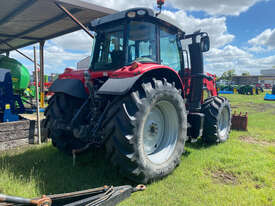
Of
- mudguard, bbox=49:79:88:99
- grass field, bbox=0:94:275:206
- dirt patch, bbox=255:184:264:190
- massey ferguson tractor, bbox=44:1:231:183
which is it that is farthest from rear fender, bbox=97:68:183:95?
dirt patch, bbox=255:184:264:190

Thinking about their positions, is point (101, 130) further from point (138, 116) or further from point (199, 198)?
point (199, 198)

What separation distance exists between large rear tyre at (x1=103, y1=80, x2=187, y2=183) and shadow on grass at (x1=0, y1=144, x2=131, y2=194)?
0.40 meters

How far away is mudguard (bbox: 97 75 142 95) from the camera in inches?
102

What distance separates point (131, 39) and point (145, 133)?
1.50 m

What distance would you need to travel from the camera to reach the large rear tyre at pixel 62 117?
3633 mm

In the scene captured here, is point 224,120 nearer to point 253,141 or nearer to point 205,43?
point 253,141

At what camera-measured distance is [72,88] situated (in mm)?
3547

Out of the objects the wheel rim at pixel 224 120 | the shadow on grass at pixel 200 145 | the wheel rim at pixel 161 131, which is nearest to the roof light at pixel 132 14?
the wheel rim at pixel 161 131

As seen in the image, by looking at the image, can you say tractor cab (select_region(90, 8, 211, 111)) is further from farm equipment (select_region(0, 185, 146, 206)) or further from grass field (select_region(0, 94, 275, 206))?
farm equipment (select_region(0, 185, 146, 206))

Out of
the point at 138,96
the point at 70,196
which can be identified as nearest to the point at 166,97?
the point at 138,96

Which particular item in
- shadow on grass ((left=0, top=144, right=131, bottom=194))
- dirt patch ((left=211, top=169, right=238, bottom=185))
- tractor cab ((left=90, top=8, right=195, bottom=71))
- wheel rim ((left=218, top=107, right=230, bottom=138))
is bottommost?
dirt patch ((left=211, top=169, right=238, bottom=185))

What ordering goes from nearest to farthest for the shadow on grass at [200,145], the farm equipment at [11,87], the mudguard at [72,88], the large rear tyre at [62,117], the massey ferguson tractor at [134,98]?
the massey ferguson tractor at [134,98]
the mudguard at [72,88]
the large rear tyre at [62,117]
the shadow on grass at [200,145]
the farm equipment at [11,87]

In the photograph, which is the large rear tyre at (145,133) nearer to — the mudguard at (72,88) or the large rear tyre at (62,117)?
the mudguard at (72,88)

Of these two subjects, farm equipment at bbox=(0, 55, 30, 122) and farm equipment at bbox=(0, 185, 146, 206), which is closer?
farm equipment at bbox=(0, 185, 146, 206)
